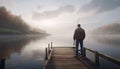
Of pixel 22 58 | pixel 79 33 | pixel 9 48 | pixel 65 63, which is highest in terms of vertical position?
pixel 79 33

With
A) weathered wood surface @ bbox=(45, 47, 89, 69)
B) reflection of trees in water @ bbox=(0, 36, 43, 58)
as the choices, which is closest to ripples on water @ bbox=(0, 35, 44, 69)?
reflection of trees in water @ bbox=(0, 36, 43, 58)

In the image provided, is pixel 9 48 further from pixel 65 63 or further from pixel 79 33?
pixel 65 63

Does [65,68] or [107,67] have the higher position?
[65,68]

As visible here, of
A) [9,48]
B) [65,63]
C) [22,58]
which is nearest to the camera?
[65,63]

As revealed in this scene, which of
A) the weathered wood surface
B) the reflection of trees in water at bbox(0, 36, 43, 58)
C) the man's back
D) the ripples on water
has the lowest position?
the ripples on water

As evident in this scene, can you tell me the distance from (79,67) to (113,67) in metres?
17.7

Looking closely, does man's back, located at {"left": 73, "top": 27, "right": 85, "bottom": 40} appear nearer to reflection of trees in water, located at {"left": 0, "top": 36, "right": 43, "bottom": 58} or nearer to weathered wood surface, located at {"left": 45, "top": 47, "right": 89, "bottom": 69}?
weathered wood surface, located at {"left": 45, "top": 47, "right": 89, "bottom": 69}

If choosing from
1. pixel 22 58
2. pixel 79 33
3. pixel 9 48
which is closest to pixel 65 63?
pixel 79 33

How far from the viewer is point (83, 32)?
1370 cm

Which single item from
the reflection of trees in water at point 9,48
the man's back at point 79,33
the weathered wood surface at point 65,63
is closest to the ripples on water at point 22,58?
the reflection of trees in water at point 9,48

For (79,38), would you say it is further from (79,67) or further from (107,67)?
(107,67)

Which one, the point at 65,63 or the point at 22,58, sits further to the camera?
the point at 22,58

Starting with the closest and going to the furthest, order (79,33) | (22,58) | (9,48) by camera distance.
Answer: (79,33)
(22,58)
(9,48)

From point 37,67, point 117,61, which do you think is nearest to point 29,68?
point 37,67
